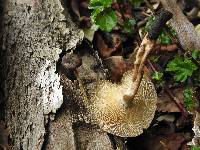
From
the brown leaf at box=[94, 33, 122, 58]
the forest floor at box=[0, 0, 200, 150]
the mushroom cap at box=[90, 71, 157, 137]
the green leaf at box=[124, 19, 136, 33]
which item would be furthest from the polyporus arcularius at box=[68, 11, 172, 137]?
the brown leaf at box=[94, 33, 122, 58]

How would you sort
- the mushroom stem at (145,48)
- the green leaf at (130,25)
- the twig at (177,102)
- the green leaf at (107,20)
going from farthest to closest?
the green leaf at (130,25)
the twig at (177,102)
the green leaf at (107,20)
the mushroom stem at (145,48)

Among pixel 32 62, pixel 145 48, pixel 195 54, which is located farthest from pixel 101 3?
pixel 195 54

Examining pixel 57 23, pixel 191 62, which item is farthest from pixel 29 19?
pixel 191 62

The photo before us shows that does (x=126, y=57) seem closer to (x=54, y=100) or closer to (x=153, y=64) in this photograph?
(x=153, y=64)

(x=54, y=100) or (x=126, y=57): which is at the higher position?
(x=54, y=100)

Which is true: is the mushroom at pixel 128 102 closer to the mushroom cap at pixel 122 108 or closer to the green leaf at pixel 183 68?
the mushroom cap at pixel 122 108

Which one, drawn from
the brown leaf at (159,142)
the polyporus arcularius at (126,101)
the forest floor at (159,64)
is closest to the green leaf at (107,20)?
the forest floor at (159,64)

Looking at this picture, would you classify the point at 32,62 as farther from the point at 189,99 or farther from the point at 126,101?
the point at 189,99
